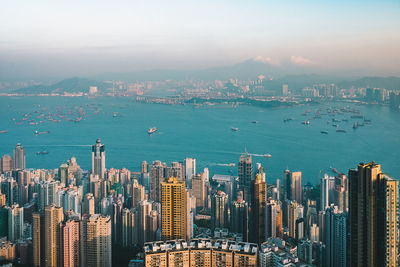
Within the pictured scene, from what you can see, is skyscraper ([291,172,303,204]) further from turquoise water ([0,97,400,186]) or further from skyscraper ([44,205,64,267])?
skyscraper ([44,205,64,267])

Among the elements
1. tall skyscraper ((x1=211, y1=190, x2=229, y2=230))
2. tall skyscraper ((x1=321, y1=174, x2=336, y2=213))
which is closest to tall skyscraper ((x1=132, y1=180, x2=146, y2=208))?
tall skyscraper ((x1=211, y1=190, x2=229, y2=230))

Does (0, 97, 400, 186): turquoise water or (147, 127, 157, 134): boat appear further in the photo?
(147, 127, 157, 134): boat

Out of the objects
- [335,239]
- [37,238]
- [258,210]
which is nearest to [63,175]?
[37,238]

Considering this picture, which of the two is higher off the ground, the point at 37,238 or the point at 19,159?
the point at 19,159

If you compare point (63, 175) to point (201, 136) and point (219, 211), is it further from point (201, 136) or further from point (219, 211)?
point (201, 136)

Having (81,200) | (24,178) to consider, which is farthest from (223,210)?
(24,178)
